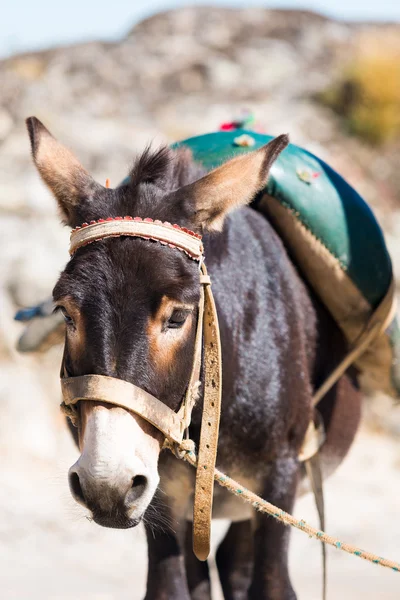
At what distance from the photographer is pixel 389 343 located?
3.42 meters

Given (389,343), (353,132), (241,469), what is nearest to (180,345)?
(241,469)

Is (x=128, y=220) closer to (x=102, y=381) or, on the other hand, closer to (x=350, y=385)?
(x=102, y=381)

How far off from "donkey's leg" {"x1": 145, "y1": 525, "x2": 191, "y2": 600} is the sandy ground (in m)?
1.56

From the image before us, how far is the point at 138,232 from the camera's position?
2.14 m

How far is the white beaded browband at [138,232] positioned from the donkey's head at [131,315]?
0.06 feet

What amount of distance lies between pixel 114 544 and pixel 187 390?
4.43m

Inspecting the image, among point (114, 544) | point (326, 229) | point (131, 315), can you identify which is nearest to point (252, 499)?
point (131, 315)

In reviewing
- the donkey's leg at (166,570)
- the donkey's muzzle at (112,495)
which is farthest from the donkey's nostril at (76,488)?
the donkey's leg at (166,570)

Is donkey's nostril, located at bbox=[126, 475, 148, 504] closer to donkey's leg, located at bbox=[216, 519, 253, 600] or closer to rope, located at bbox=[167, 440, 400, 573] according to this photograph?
rope, located at bbox=[167, 440, 400, 573]

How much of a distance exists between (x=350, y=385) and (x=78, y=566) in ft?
9.68

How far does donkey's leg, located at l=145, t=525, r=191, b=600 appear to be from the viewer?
2.86m

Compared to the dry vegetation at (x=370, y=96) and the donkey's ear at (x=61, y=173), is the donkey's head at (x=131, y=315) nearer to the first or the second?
the donkey's ear at (x=61, y=173)

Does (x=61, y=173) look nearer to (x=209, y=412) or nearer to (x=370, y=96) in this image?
(x=209, y=412)

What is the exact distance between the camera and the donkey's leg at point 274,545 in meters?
2.81
